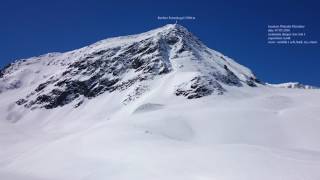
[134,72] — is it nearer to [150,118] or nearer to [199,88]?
[199,88]

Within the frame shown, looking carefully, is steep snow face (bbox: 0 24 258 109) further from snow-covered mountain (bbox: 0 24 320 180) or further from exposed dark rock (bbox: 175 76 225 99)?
snow-covered mountain (bbox: 0 24 320 180)

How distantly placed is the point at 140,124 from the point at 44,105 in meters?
59.1

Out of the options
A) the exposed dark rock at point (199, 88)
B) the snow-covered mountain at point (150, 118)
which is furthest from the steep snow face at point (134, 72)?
the snow-covered mountain at point (150, 118)

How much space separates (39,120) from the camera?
110750mm

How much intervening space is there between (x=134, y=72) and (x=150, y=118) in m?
47.1

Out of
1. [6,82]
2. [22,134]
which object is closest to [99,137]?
[22,134]

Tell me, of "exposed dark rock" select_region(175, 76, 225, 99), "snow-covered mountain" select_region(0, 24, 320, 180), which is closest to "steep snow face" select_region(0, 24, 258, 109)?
"exposed dark rock" select_region(175, 76, 225, 99)

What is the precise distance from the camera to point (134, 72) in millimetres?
120875

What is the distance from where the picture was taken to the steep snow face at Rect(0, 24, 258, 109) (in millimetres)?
108500

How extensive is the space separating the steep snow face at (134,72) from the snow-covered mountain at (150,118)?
1.37ft

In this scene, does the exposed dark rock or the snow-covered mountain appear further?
the exposed dark rock

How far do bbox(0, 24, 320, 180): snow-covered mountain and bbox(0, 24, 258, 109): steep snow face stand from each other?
1.37 ft

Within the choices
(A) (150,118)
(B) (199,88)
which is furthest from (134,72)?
(A) (150,118)

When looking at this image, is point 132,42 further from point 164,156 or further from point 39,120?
point 164,156
